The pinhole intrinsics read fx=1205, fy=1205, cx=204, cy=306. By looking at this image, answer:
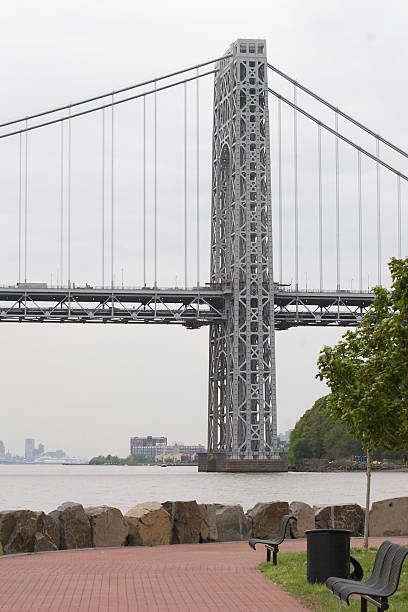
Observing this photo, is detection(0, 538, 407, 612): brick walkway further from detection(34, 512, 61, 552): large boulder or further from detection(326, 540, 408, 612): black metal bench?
detection(326, 540, 408, 612): black metal bench

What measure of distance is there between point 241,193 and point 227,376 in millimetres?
11899

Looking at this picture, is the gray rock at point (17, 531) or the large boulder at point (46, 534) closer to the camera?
the gray rock at point (17, 531)

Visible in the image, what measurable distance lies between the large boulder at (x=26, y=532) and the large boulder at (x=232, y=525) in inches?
126

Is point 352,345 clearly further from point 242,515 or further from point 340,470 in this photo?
point 340,470

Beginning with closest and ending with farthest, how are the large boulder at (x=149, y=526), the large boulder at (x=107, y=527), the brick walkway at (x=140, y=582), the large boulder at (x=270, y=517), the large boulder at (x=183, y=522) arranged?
the brick walkway at (x=140, y=582) < the large boulder at (x=107, y=527) < the large boulder at (x=149, y=526) < the large boulder at (x=183, y=522) < the large boulder at (x=270, y=517)

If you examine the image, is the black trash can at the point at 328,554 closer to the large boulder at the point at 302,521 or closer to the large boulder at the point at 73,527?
the large boulder at the point at 73,527

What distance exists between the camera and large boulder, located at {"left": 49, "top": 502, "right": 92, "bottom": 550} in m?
17.8

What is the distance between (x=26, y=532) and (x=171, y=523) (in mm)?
2939

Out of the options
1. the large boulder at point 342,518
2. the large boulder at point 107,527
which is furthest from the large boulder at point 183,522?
the large boulder at point 342,518

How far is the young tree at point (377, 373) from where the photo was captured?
12.4 meters

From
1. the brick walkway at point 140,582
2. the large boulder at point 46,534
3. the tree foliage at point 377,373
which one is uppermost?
the tree foliage at point 377,373

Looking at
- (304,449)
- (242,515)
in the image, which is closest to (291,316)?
(304,449)

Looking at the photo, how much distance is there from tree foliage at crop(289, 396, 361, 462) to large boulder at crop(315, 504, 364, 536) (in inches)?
3701

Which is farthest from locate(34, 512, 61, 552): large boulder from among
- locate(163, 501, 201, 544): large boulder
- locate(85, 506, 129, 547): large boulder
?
locate(163, 501, 201, 544): large boulder
